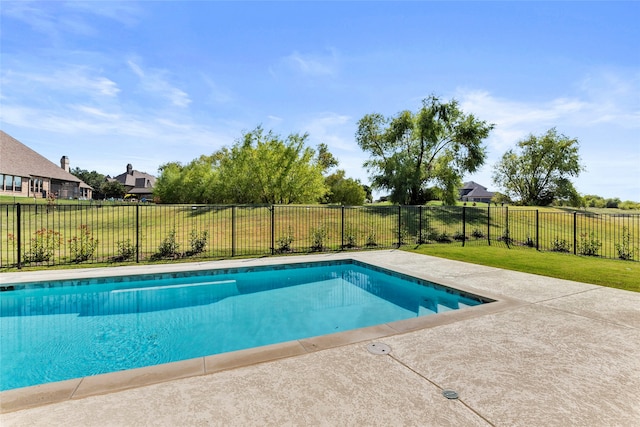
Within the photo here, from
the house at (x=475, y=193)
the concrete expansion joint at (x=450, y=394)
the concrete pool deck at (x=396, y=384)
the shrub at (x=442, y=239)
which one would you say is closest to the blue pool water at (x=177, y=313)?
the concrete pool deck at (x=396, y=384)

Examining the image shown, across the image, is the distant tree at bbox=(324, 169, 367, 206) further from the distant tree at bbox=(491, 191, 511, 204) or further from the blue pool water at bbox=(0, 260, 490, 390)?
the blue pool water at bbox=(0, 260, 490, 390)

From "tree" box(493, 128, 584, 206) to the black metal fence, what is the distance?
11.6 m

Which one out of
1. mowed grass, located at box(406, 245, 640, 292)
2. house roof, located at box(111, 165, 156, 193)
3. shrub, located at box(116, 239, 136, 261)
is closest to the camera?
mowed grass, located at box(406, 245, 640, 292)

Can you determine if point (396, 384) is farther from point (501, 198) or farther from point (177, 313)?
point (501, 198)

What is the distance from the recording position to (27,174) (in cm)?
2791

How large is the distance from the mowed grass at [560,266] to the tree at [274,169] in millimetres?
11838

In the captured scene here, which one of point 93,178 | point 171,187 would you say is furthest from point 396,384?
point 93,178

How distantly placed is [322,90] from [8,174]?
31716 millimetres

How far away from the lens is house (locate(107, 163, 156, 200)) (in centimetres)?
6109

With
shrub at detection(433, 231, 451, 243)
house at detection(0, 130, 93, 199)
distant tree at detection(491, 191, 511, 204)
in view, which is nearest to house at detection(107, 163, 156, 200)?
house at detection(0, 130, 93, 199)

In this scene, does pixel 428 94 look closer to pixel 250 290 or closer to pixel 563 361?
pixel 250 290

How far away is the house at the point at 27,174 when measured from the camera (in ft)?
85.0

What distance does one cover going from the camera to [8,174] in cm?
2556

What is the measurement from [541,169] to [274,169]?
30.3 meters
